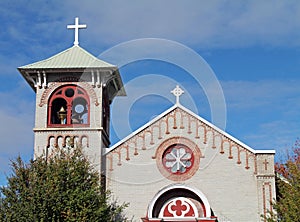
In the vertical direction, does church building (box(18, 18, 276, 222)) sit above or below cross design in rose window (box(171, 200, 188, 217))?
above

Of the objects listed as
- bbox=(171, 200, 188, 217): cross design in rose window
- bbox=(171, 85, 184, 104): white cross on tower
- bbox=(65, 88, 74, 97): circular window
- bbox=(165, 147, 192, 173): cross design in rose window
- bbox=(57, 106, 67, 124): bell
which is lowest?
bbox=(171, 200, 188, 217): cross design in rose window

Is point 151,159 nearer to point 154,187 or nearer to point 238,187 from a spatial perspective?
point 154,187

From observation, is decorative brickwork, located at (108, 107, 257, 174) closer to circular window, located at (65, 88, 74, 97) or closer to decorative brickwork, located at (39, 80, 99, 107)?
decorative brickwork, located at (39, 80, 99, 107)

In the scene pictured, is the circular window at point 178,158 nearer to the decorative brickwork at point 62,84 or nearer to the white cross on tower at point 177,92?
the white cross on tower at point 177,92

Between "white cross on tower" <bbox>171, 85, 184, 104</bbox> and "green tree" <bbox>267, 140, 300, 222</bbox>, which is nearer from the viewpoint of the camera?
"green tree" <bbox>267, 140, 300, 222</bbox>

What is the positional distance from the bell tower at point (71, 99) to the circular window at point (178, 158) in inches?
112

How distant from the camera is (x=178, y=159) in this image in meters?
26.3

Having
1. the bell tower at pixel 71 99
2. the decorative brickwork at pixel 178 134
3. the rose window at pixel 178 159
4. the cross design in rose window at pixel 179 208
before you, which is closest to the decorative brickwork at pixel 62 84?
the bell tower at pixel 71 99

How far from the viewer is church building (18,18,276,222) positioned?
25500 mm

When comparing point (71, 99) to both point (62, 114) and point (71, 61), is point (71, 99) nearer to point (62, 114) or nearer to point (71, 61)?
point (62, 114)

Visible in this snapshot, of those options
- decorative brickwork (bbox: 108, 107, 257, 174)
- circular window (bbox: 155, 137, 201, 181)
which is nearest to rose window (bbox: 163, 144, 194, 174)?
circular window (bbox: 155, 137, 201, 181)

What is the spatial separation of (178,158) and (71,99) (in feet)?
20.1

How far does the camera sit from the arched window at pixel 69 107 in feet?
90.1

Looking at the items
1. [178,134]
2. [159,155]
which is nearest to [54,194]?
[159,155]
